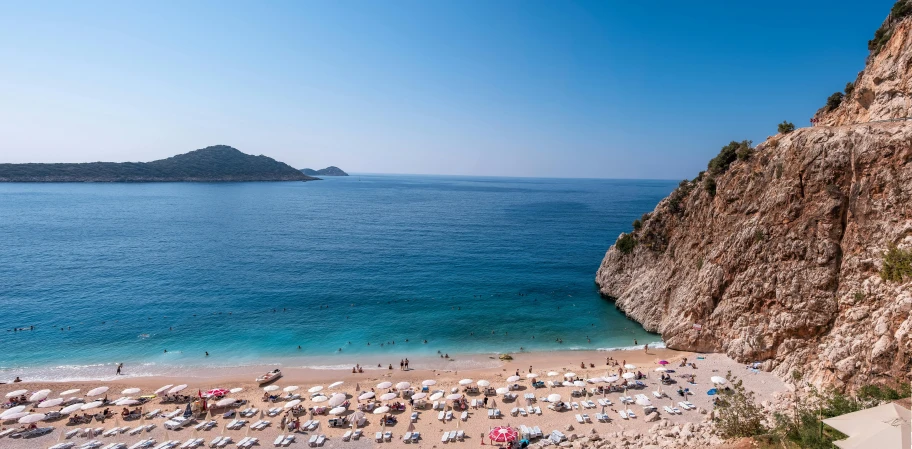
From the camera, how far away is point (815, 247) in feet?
101

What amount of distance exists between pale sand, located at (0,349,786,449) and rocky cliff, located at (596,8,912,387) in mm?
3621

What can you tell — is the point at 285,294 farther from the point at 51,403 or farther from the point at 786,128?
the point at 786,128

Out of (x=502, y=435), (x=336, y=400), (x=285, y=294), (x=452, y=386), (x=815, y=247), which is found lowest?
(x=452, y=386)

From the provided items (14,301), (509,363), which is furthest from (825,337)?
(14,301)

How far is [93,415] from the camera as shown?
29.9 m

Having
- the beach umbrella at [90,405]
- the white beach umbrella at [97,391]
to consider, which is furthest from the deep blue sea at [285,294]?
the beach umbrella at [90,405]

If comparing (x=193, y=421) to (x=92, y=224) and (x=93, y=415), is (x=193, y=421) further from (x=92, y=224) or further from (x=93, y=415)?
(x=92, y=224)

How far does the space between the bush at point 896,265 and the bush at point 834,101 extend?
2115 cm

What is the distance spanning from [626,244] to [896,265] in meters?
28.2

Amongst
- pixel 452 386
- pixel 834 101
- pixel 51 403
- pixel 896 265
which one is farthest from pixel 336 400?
pixel 834 101

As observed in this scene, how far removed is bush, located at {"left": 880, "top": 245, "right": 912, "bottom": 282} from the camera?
1002 inches

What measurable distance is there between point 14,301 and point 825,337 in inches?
3241

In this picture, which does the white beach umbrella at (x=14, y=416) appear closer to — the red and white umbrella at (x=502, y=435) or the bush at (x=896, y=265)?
the red and white umbrella at (x=502, y=435)

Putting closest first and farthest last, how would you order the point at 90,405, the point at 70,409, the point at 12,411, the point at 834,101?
the point at 12,411
the point at 70,409
the point at 90,405
the point at 834,101
